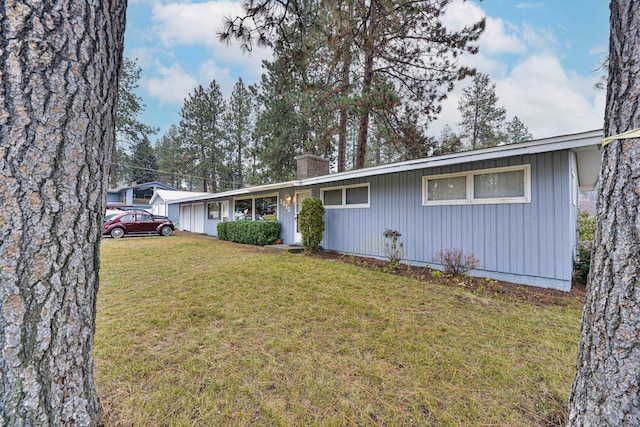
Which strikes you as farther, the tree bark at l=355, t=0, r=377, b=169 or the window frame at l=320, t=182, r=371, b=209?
the window frame at l=320, t=182, r=371, b=209

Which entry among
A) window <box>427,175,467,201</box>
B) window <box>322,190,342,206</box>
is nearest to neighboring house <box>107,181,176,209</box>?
window <box>322,190,342,206</box>

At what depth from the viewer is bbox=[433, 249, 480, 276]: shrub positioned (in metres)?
5.12

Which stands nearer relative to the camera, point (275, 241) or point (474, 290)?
point (474, 290)

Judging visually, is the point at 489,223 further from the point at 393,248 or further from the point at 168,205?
the point at 168,205

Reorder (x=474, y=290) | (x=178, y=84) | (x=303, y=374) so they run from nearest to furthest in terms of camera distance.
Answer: (x=303, y=374) → (x=474, y=290) → (x=178, y=84)

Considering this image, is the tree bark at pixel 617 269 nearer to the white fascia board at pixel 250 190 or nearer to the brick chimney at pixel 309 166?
the white fascia board at pixel 250 190

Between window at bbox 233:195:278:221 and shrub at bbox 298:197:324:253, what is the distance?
3188mm

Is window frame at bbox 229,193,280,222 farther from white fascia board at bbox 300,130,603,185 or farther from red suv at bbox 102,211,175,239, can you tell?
white fascia board at bbox 300,130,603,185

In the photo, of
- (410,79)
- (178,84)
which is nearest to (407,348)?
(410,79)

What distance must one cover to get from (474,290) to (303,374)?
3.53 metres

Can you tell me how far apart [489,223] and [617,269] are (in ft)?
14.5

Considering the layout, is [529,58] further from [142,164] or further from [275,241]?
[142,164]

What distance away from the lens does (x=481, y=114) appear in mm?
20797

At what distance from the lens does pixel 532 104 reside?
12.9 metres
